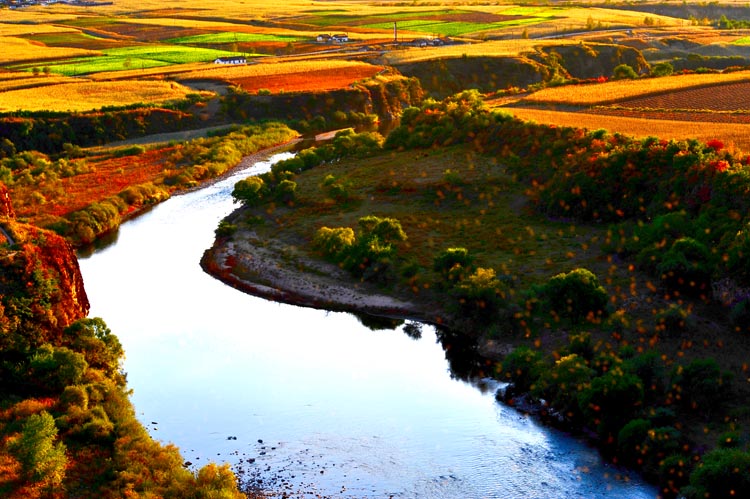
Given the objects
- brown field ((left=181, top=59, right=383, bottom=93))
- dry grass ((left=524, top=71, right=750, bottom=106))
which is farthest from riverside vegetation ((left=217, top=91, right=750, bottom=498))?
brown field ((left=181, top=59, right=383, bottom=93))

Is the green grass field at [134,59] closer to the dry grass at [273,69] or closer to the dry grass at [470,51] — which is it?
the dry grass at [273,69]

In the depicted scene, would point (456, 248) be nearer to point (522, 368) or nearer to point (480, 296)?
point (480, 296)

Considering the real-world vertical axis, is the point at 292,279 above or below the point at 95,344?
below

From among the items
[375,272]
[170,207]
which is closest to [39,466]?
[375,272]

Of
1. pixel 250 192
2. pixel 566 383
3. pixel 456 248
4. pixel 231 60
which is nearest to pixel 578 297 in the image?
pixel 566 383

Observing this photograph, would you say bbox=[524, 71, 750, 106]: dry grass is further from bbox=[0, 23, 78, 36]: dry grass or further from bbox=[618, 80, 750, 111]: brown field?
bbox=[0, 23, 78, 36]: dry grass

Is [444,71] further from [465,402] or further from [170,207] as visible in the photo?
[465,402]
